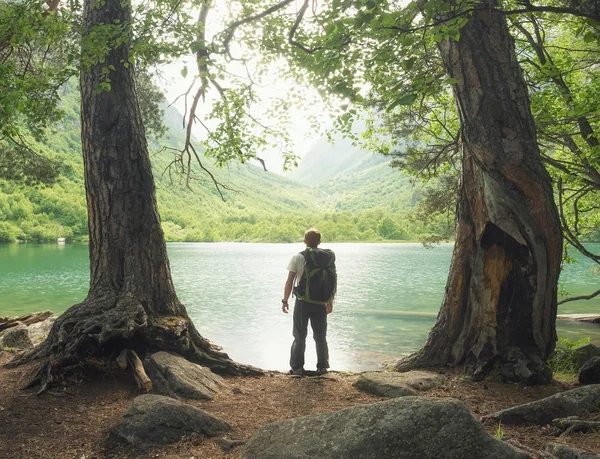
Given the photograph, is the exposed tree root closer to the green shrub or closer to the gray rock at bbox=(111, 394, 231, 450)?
the gray rock at bbox=(111, 394, 231, 450)

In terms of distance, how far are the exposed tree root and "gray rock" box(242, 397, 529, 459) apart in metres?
2.64

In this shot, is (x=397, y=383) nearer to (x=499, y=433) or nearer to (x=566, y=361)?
(x=499, y=433)

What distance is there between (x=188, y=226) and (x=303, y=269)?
12362 cm

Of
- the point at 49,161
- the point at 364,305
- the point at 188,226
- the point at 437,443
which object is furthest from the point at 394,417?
A: the point at 188,226

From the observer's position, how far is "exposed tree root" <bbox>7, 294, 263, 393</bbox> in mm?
4672

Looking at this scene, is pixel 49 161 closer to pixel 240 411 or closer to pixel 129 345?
pixel 129 345

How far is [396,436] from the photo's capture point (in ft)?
8.47

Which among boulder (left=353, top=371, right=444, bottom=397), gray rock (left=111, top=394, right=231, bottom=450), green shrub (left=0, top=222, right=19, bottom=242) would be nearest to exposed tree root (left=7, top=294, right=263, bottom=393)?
gray rock (left=111, top=394, right=231, bottom=450)

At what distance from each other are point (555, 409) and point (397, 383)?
162cm

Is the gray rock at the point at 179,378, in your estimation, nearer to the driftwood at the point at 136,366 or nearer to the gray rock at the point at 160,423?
the driftwood at the point at 136,366

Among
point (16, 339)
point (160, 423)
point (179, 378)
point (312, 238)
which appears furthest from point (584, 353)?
point (16, 339)

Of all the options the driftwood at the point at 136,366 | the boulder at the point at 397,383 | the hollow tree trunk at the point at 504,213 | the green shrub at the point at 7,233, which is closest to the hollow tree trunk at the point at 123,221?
the driftwood at the point at 136,366

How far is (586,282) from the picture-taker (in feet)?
100.0

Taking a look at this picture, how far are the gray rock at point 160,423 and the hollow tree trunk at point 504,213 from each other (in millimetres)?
3110
